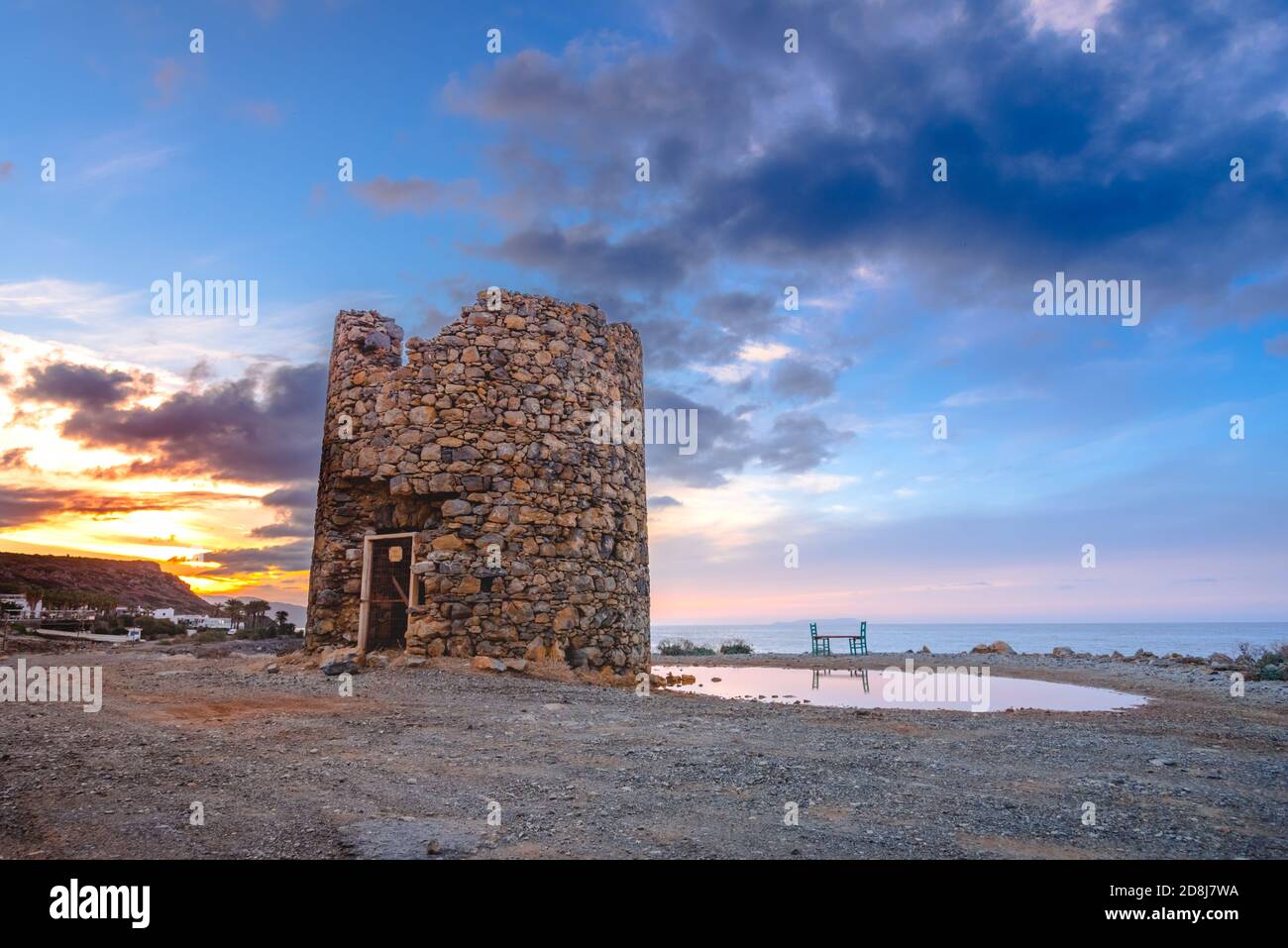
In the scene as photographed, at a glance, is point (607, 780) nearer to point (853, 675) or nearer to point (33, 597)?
point (853, 675)

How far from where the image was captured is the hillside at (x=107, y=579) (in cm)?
3609

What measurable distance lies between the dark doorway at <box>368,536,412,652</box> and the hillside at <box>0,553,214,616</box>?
3000 cm

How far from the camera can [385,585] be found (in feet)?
40.3

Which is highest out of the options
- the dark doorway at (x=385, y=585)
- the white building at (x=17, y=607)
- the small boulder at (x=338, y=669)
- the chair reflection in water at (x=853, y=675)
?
the dark doorway at (x=385, y=585)

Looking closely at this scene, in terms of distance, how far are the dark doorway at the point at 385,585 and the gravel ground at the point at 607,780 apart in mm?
3486

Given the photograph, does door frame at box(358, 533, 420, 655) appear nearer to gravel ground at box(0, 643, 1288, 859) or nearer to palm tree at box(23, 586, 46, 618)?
gravel ground at box(0, 643, 1288, 859)

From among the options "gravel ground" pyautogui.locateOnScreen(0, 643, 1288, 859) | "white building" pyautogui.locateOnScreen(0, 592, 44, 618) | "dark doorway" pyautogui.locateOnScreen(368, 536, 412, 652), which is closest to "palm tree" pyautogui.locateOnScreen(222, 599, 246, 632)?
"white building" pyautogui.locateOnScreen(0, 592, 44, 618)

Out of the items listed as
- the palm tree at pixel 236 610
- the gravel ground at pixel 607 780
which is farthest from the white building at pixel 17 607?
the gravel ground at pixel 607 780

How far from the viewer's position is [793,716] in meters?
8.11

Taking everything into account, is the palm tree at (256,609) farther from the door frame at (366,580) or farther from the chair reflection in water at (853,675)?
the chair reflection in water at (853,675)
